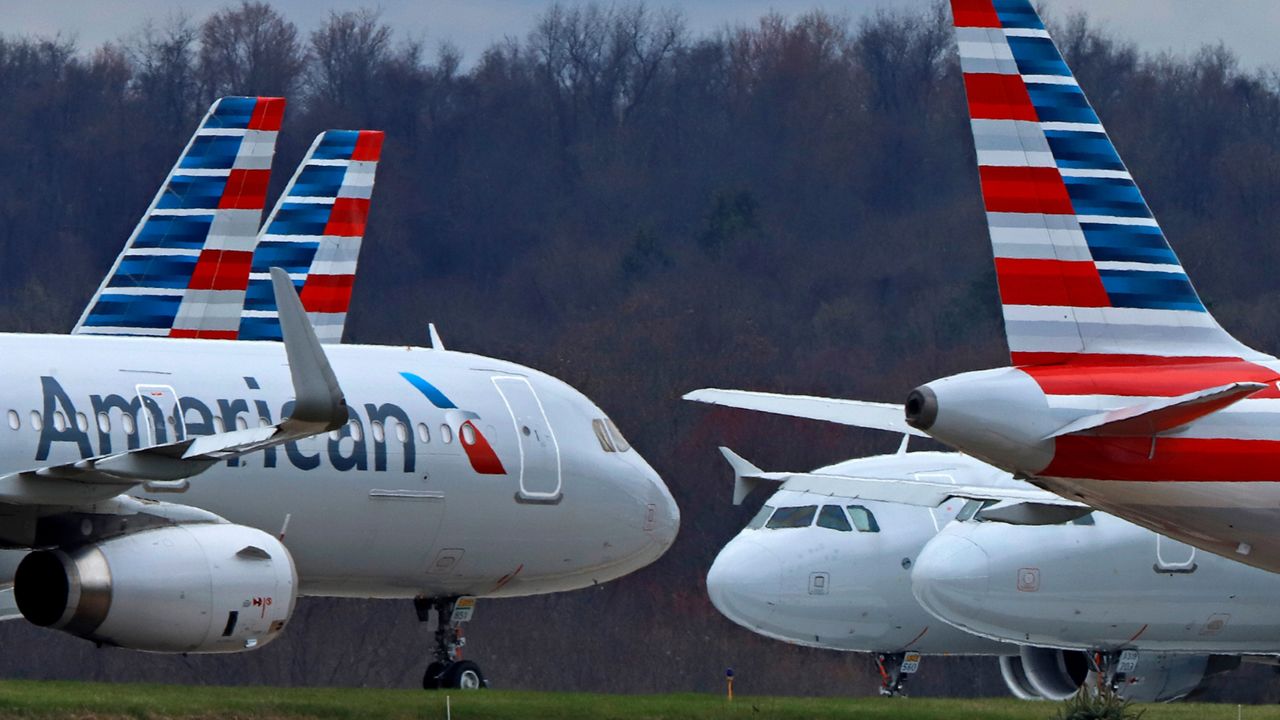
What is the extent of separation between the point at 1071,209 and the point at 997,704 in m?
7.12

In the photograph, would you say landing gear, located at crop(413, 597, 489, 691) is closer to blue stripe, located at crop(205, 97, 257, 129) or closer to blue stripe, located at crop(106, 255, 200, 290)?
blue stripe, located at crop(106, 255, 200, 290)

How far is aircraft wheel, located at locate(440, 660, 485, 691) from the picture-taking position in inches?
886

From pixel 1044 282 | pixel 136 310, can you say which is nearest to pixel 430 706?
pixel 1044 282

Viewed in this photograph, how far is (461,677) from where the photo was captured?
74.0 ft

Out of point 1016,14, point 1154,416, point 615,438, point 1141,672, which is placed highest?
point 1016,14

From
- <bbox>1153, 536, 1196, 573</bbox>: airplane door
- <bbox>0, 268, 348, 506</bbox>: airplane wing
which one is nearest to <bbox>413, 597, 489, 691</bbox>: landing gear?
<bbox>0, 268, 348, 506</bbox>: airplane wing

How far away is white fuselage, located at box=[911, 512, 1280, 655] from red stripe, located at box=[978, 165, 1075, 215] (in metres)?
10.2

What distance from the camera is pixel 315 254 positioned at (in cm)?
2920

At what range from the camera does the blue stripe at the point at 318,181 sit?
29766 millimetres

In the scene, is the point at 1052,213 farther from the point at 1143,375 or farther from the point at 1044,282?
the point at 1143,375

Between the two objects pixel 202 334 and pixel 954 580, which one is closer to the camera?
pixel 202 334

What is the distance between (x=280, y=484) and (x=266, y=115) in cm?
777

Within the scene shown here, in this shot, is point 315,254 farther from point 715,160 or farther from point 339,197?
point 715,160

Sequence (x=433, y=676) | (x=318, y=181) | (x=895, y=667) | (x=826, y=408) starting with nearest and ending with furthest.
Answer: (x=826, y=408) < (x=433, y=676) < (x=318, y=181) < (x=895, y=667)
